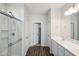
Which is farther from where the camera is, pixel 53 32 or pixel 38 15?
pixel 38 15

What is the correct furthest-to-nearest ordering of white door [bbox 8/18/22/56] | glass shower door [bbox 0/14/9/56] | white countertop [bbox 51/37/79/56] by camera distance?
white door [bbox 8/18/22/56]
glass shower door [bbox 0/14/9/56]
white countertop [bbox 51/37/79/56]

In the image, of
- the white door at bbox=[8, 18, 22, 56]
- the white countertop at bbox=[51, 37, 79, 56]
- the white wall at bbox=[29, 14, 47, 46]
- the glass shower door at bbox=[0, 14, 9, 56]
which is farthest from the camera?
the white wall at bbox=[29, 14, 47, 46]

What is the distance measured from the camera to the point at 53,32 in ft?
17.6

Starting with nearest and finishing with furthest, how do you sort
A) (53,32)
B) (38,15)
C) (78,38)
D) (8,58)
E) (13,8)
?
(8,58), (78,38), (13,8), (53,32), (38,15)

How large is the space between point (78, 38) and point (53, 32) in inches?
94.9

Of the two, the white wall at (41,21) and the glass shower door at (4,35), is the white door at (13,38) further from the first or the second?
the white wall at (41,21)

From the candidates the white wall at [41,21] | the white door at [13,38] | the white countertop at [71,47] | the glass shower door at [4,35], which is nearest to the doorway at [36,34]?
the white wall at [41,21]

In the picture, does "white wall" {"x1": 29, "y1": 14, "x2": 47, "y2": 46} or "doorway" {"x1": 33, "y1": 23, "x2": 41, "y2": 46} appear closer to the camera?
"white wall" {"x1": 29, "y1": 14, "x2": 47, "y2": 46}

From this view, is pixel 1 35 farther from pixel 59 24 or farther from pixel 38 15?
pixel 38 15

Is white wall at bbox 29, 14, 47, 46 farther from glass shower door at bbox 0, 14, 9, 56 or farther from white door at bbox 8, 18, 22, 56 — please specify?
glass shower door at bbox 0, 14, 9, 56

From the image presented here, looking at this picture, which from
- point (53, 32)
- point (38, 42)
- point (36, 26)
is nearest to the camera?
point (53, 32)

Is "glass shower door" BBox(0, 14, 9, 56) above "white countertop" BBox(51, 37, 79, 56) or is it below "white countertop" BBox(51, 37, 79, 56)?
above

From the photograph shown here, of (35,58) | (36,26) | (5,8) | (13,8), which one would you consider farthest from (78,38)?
(36,26)

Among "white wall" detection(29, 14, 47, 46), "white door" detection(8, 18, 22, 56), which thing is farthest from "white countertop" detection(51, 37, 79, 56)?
"white wall" detection(29, 14, 47, 46)
